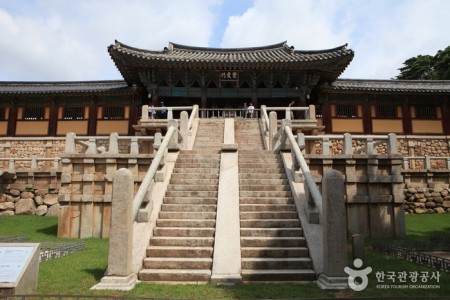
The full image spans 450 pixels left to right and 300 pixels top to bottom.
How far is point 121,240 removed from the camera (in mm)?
6641

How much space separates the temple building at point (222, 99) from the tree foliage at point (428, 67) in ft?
65.1

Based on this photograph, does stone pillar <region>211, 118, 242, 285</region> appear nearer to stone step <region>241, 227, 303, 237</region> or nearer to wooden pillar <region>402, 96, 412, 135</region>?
stone step <region>241, 227, 303, 237</region>

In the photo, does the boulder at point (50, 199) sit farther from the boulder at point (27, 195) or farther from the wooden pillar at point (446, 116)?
the wooden pillar at point (446, 116)

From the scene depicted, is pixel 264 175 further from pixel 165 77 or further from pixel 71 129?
pixel 71 129

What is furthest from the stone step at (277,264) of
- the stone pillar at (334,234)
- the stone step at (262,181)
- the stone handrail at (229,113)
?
the stone handrail at (229,113)

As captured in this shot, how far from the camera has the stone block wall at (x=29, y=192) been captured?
17469 mm

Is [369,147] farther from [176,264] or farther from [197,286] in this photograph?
[197,286]

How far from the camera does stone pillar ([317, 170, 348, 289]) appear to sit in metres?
6.45

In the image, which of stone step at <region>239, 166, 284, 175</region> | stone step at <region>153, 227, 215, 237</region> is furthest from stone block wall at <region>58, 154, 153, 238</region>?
stone step at <region>153, 227, 215, 237</region>

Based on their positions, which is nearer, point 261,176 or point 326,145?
point 261,176

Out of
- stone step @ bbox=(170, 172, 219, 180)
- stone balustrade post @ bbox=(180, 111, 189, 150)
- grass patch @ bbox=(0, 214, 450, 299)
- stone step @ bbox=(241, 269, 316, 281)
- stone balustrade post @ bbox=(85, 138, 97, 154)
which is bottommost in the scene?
grass patch @ bbox=(0, 214, 450, 299)

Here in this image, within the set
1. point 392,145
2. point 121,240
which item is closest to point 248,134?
point 392,145

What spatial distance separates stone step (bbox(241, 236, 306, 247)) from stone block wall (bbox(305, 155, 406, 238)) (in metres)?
4.35

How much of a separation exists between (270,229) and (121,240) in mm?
3262
